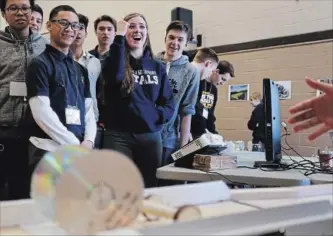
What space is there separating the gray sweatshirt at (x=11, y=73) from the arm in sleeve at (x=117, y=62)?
0.44 m

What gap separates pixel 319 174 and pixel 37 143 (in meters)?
1.18

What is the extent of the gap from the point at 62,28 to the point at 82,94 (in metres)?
0.32

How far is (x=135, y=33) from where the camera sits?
235cm

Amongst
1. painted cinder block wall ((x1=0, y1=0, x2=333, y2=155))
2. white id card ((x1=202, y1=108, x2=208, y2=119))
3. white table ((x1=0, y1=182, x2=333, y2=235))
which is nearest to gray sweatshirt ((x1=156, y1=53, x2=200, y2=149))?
white id card ((x1=202, y1=108, x2=208, y2=119))

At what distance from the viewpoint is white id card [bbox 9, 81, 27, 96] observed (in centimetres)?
187

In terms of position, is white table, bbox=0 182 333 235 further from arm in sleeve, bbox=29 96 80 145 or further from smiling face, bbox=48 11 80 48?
smiling face, bbox=48 11 80 48

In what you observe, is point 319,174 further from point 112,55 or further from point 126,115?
point 112,55

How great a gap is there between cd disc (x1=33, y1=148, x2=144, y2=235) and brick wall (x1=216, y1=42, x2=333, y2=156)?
364cm

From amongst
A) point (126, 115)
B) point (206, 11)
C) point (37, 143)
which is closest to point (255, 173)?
point (126, 115)

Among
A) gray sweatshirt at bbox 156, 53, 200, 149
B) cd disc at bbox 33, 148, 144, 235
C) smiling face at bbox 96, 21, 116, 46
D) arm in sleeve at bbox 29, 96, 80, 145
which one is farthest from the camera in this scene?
smiling face at bbox 96, 21, 116, 46

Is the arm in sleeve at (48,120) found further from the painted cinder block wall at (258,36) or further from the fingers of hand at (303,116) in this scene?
the painted cinder block wall at (258,36)

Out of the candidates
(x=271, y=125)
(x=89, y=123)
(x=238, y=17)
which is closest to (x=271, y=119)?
(x=271, y=125)

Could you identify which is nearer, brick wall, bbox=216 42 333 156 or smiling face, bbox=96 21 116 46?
smiling face, bbox=96 21 116 46

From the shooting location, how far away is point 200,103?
11.0 feet
